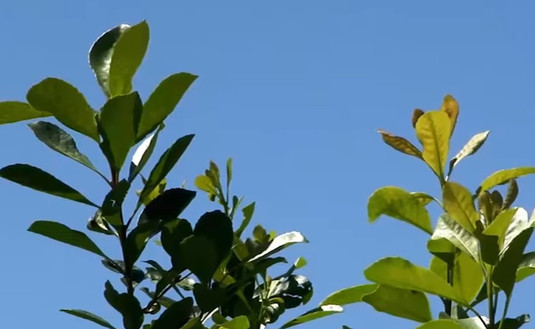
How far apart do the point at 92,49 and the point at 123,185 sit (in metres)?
0.33

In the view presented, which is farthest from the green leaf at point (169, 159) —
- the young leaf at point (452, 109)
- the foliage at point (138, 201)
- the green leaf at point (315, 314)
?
the young leaf at point (452, 109)

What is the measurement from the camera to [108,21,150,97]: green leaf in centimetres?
201

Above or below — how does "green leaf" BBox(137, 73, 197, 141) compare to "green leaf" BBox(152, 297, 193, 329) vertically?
above

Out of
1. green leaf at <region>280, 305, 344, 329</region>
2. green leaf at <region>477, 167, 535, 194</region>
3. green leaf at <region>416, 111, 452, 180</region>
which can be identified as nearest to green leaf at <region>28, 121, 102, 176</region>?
green leaf at <region>280, 305, 344, 329</region>

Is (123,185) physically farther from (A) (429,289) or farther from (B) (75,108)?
(A) (429,289)

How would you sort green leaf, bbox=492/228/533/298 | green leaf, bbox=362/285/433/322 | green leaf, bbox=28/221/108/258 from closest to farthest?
green leaf, bbox=492/228/533/298, green leaf, bbox=362/285/433/322, green leaf, bbox=28/221/108/258

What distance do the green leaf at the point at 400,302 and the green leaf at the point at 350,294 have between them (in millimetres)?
47

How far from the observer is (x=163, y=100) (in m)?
1.99

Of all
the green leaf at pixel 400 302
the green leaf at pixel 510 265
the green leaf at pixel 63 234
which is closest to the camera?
the green leaf at pixel 510 265

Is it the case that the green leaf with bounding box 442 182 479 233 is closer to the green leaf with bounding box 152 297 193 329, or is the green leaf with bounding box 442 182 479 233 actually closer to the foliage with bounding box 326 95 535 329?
the foliage with bounding box 326 95 535 329

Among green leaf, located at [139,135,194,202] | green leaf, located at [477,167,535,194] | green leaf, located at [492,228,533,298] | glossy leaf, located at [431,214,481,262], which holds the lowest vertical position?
green leaf, located at [492,228,533,298]

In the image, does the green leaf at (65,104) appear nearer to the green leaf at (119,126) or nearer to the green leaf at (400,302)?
the green leaf at (119,126)

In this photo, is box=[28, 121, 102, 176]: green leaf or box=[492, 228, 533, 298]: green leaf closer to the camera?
box=[492, 228, 533, 298]: green leaf

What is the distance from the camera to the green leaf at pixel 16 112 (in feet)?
6.39
